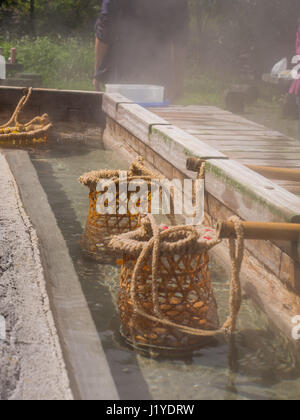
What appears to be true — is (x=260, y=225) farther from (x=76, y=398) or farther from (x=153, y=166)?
(x=153, y=166)

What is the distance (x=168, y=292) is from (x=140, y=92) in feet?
19.9

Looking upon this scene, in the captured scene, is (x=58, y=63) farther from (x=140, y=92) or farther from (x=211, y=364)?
(x=211, y=364)

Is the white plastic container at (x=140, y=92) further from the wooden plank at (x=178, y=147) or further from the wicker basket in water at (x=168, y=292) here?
the wicker basket in water at (x=168, y=292)

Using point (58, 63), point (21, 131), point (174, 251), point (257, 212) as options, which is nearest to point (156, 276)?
point (174, 251)

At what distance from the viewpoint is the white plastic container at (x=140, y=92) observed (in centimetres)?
817

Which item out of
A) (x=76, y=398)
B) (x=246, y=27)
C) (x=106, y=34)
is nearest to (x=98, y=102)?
(x=106, y=34)

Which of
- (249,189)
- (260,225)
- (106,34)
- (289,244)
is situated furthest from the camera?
(106,34)

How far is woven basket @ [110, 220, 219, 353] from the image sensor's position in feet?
8.93

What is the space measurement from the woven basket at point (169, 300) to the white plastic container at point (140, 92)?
5.49m

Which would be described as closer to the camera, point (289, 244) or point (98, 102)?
point (289, 244)

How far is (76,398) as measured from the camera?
78.2 inches

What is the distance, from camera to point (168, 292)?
2.80 meters

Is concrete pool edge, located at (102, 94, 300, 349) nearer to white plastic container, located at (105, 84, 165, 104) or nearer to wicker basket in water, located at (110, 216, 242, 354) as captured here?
wicker basket in water, located at (110, 216, 242, 354)
